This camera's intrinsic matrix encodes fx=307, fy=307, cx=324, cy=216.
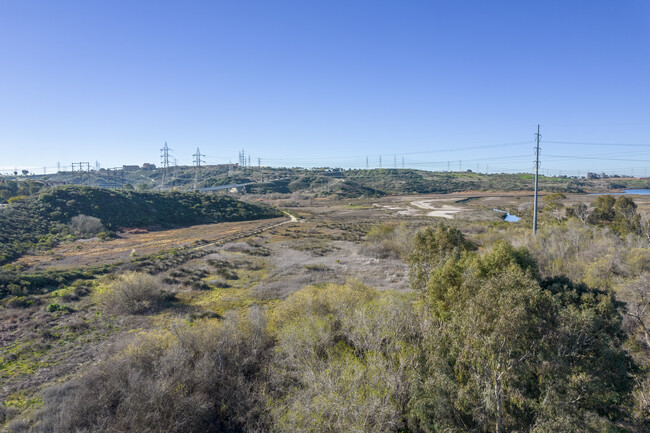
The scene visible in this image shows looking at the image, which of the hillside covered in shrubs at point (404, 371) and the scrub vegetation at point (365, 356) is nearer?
the hillside covered in shrubs at point (404, 371)

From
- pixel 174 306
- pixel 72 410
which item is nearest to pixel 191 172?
pixel 174 306

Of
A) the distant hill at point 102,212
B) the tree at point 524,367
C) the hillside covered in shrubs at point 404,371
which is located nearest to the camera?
the tree at point 524,367

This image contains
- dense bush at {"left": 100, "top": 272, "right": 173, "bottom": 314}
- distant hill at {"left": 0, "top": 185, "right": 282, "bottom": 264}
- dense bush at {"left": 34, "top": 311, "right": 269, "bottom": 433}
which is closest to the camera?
dense bush at {"left": 34, "top": 311, "right": 269, "bottom": 433}

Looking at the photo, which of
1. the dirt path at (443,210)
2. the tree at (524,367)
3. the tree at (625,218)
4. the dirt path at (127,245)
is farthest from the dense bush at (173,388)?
the dirt path at (443,210)

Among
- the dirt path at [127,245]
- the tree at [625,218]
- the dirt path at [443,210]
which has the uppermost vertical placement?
the tree at [625,218]

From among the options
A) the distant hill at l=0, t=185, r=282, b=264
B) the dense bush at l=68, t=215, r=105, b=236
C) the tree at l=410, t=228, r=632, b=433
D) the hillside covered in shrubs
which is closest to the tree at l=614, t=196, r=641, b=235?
the hillside covered in shrubs

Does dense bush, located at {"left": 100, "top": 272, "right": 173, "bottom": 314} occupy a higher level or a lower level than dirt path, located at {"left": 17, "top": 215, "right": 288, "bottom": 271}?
higher

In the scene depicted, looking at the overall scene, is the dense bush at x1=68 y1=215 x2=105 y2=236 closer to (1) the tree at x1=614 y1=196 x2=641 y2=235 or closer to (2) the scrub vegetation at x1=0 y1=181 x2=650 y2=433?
(2) the scrub vegetation at x1=0 y1=181 x2=650 y2=433

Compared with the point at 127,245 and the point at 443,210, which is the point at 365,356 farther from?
the point at 443,210

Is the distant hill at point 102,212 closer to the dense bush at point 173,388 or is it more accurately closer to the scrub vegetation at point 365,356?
the scrub vegetation at point 365,356
